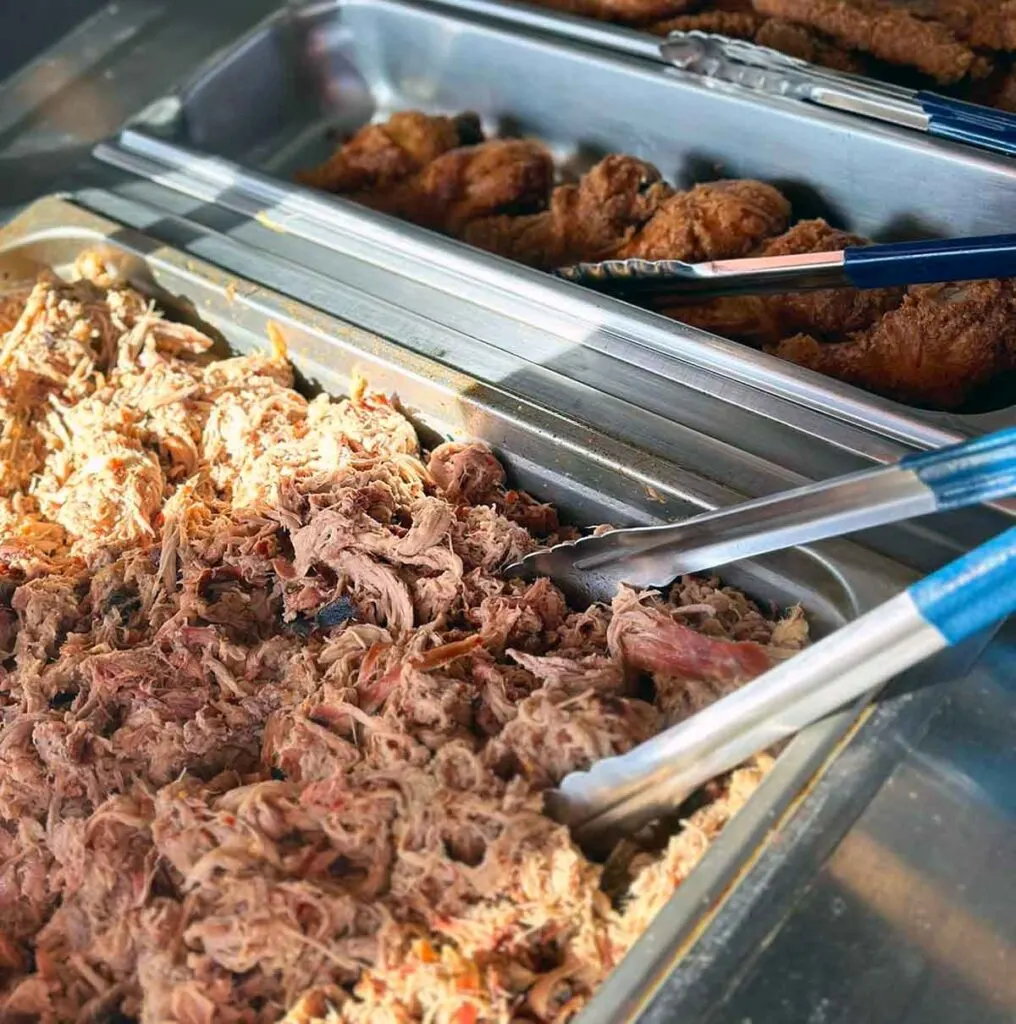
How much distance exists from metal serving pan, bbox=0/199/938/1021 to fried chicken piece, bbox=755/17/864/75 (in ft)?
4.46

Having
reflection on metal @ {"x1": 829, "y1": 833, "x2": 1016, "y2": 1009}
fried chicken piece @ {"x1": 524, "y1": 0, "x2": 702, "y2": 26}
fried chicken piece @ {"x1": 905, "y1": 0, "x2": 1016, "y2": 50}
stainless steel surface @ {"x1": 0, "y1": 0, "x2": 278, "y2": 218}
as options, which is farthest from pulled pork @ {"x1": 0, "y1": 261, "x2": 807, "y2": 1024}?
fried chicken piece @ {"x1": 905, "y1": 0, "x2": 1016, "y2": 50}

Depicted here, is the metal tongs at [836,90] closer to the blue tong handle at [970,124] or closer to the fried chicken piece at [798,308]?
the blue tong handle at [970,124]

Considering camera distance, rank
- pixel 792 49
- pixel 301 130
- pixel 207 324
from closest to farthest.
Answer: pixel 207 324
pixel 792 49
pixel 301 130

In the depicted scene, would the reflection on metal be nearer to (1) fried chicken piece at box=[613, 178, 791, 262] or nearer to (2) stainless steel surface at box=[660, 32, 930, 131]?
(1) fried chicken piece at box=[613, 178, 791, 262]

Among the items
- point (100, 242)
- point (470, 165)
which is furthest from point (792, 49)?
point (100, 242)

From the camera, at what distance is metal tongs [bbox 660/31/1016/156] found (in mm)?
2182

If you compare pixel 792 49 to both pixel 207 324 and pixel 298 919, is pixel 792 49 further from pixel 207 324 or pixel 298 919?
pixel 298 919

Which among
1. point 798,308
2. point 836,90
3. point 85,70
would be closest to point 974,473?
point 798,308

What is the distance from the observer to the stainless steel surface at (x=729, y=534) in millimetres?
1402

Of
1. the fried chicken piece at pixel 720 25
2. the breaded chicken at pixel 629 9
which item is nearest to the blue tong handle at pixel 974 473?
the fried chicken piece at pixel 720 25

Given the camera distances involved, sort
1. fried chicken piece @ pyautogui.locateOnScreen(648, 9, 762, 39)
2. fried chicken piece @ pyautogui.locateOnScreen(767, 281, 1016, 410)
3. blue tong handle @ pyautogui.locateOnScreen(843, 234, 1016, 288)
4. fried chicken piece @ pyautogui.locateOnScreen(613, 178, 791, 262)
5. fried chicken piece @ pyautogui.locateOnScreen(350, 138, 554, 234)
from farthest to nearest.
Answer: fried chicken piece @ pyautogui.locateOnScreen(648, 9, 762, 39)
fried chicken piece @ pyautogui.locateOnScreen(350, 138, 554, 234)
fried chicken piece @ pyautogui.locateOnScreen(613, 178, 791, 262)
fried chicken piece @ pyautogui.locateOnScreen(767, 281, 1016, 410)
blue tong handle @ pyautogui.locateOnScreen(843, 234, 1016, 288)

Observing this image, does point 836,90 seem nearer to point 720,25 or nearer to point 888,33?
point 888,33

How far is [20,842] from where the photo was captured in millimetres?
1624

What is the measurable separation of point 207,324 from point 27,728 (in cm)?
102
